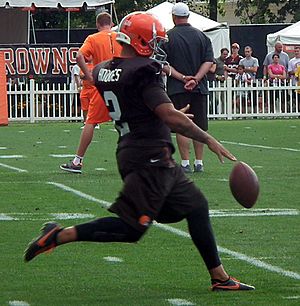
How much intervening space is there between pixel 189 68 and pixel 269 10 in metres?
49.7

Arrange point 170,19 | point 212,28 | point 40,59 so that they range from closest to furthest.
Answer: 1. point 40,59
2. point 170,19
3. point 212,28

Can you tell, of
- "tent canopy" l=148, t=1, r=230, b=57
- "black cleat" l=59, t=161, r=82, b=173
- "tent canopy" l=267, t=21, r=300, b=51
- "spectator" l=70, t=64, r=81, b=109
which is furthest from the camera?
"tent canopy" l=267, t=21, r=300, b=51

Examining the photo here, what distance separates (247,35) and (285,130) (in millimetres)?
18604

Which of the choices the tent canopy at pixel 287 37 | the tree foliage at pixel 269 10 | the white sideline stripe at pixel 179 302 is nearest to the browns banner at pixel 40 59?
the tent canopy at pixel 287 37

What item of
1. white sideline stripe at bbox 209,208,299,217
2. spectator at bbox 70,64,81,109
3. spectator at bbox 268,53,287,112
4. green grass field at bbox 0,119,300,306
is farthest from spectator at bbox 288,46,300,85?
white sideline stripe at bbox 209,208,299,217

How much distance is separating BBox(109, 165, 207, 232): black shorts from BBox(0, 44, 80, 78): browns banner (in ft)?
83.3

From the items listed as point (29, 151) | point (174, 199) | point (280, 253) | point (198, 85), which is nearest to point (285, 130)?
point (29, 151)

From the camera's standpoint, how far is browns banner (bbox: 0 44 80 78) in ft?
106

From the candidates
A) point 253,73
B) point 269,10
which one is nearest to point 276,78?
point 253,73

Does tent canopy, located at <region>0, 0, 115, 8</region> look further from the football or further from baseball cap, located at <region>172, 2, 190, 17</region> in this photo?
the football

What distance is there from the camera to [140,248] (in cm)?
873

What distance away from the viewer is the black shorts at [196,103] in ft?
46.6

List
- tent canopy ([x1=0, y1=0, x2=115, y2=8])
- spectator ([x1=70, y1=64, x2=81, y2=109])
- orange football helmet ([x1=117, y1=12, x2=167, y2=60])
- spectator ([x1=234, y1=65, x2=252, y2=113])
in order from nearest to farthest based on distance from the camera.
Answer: orange football helmet ([x1=117, y1=12, x2=167, y2=60]) < spectator ([x1=70, y1=64, x2=81, y2=109]) < spectator ([x1=234, y1=65, x2=252, y2=113]) < tent canopy ([x1=0, y1=0, x2=115, y2=8])

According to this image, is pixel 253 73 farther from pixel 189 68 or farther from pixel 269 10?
pixel 269 10
